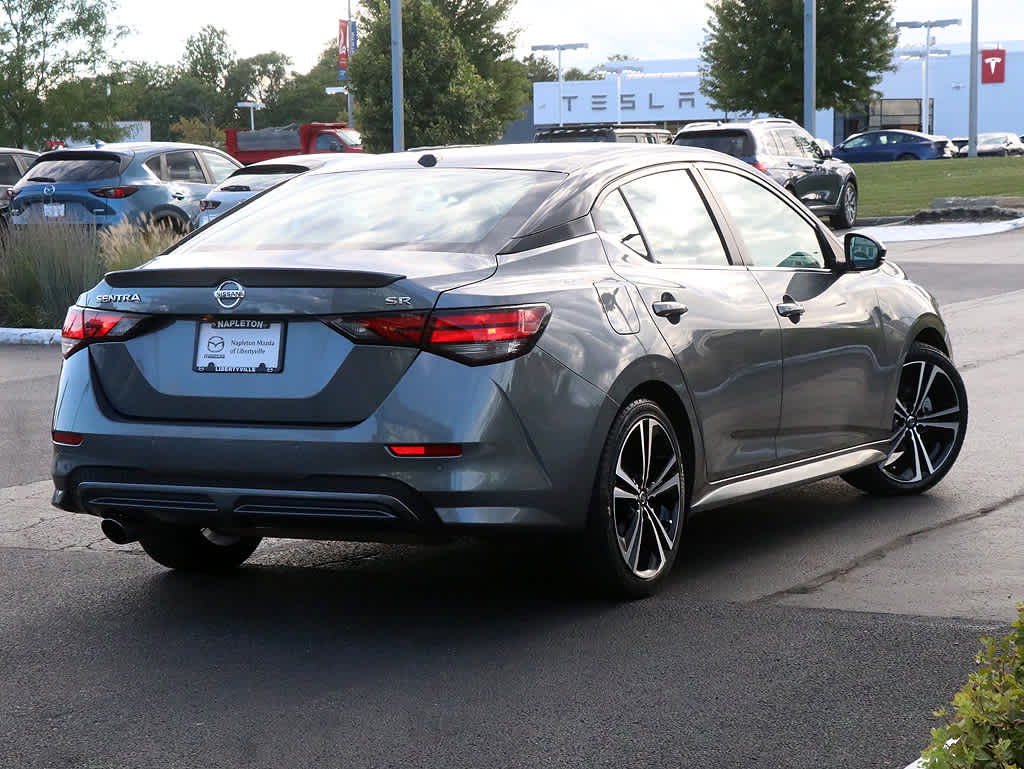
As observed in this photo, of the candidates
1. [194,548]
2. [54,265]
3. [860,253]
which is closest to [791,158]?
[54,265]

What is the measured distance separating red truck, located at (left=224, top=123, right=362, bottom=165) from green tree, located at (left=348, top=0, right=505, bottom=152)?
3.02 feet

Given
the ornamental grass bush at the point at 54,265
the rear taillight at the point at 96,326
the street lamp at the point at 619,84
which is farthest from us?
the street lamp at the point at 619,84

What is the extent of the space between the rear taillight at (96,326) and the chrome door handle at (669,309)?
1762 mm

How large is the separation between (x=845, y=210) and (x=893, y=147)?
105 ft

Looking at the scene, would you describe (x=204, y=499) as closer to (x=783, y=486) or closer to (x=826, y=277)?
(x=783, y=486)

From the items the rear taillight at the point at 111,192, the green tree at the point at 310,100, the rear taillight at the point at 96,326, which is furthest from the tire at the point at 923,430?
the green tree at the point at 310,100

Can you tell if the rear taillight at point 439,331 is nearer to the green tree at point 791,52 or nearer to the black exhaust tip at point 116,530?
the black exhaust tip at point 116,530

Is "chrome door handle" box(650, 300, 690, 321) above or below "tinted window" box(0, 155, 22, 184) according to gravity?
below

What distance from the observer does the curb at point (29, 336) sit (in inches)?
612

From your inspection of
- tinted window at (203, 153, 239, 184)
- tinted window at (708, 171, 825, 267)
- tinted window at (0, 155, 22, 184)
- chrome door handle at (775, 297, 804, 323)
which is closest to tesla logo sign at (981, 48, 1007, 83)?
tinted window at (0, 155, 22, 184)

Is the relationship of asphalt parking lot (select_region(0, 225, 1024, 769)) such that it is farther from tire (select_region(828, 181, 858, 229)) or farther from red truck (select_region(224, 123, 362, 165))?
red truck (select_region(224, 123, 362, 165))

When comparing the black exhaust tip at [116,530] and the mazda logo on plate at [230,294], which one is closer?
the mazda logo on plate at [230,294]

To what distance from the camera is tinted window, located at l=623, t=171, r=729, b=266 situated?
6086 mm

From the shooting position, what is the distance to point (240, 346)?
515 cm
